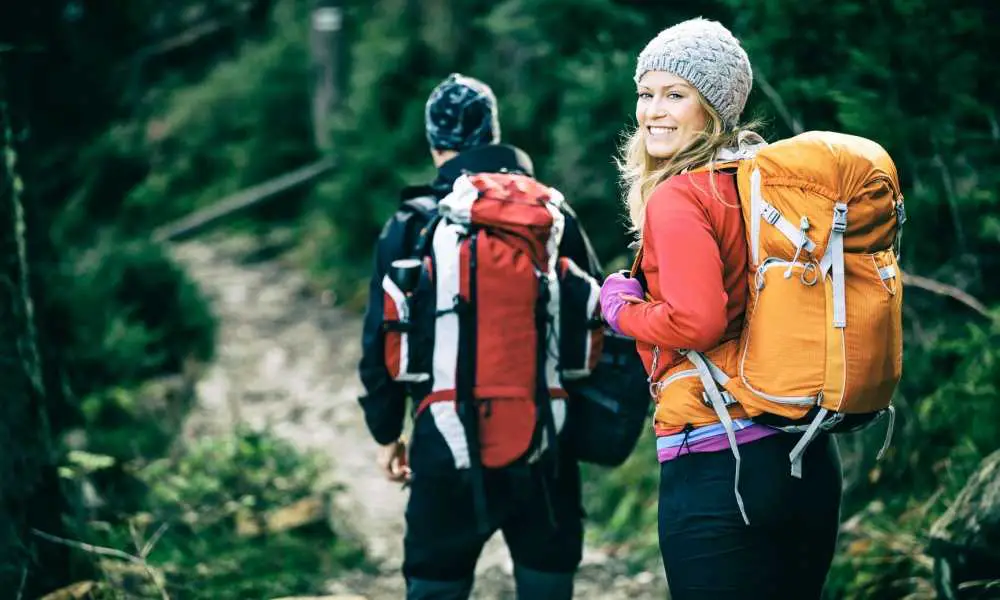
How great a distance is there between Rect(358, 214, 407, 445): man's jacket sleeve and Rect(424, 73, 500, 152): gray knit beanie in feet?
1.14

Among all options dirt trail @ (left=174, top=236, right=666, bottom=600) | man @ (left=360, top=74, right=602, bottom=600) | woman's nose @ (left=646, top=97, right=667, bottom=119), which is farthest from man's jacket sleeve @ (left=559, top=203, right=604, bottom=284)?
dirt trail @ (left=174, top=236, right=666, bottom=600)

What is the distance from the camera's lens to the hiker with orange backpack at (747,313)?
7.10 ft

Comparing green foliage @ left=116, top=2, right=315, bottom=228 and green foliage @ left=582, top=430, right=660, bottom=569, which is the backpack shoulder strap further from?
green foliage @ left=116, top=2, right=315, bottom=228

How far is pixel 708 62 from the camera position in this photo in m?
2.36

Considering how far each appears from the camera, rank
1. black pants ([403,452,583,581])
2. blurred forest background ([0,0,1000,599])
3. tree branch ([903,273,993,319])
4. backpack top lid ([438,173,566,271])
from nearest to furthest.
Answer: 1. backpack top lid ([438,173,566,271])
2. black pants ([403,452,583,581])
3. blurred forest background ([0,0,1000,599])
4. tree branch ([903,273,993,319])

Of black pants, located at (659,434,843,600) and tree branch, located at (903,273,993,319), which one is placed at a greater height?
tree branch, located at (903,273,993,319)

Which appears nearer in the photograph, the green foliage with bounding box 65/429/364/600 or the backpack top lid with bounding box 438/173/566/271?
the backpack top lid with bounding box 438/173/566/271

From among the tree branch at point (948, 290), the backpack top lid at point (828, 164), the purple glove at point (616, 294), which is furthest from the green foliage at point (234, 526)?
the tree branch at point (948, 290)

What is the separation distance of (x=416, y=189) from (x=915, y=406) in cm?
267

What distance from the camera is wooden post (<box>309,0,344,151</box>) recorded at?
11461 mm

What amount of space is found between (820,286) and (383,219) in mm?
7227

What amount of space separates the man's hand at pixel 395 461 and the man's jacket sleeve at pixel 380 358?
0.38 ft

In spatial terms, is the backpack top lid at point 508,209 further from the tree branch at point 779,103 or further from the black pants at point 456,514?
the tree branch at point 779,103

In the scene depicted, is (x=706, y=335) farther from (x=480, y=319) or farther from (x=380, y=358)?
(x=380, y=358)
